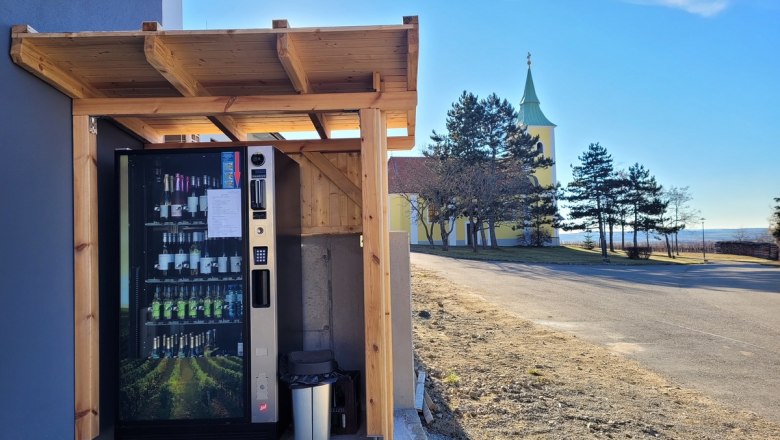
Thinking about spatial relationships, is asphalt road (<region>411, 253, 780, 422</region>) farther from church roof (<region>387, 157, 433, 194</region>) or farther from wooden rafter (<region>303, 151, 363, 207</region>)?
church roof (<region>387, 157, 433, 194</region>)

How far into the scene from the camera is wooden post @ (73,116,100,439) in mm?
3539

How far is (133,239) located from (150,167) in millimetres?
524

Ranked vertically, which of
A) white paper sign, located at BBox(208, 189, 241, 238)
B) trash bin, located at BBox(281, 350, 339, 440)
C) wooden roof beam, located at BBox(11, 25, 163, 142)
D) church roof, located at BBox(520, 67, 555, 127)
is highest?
church roof, located at BBox(520, 67, 555, 127)

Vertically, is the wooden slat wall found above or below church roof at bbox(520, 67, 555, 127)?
below

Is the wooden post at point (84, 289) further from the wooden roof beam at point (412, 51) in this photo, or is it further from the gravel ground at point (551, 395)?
the gravel ground at point (551, 395)

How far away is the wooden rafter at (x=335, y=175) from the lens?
4832 millimetres

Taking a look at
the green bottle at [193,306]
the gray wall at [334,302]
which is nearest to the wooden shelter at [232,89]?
the green bottle at [193,306]

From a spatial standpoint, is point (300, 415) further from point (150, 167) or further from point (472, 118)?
point (472, 118)

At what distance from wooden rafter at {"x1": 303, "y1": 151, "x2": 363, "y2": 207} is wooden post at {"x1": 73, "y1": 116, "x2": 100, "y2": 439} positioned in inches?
71.6

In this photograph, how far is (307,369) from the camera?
3.85m

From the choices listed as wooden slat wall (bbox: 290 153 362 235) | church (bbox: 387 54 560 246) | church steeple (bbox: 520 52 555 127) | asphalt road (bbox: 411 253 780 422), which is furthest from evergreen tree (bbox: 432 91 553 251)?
wooden slat wall (bbox: 290 153 362 235)

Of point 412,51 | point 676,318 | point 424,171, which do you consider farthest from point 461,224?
point 412,51

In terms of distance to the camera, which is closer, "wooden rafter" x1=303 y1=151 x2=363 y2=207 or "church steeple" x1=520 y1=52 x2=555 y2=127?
"wooden rafter" x1=303 y1=151 x2=363 y2=207

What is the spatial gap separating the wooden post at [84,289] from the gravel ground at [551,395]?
275 cm
